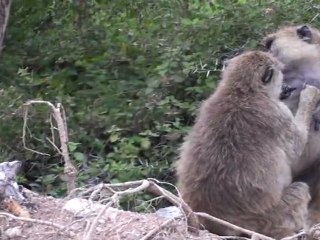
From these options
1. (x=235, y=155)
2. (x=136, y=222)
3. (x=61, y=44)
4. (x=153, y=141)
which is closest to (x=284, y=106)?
(x=235, y=155)

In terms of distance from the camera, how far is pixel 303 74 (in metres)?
6.60

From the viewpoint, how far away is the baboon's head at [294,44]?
6.71 meters

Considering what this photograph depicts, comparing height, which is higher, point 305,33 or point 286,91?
point 305,33

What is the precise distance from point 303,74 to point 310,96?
47 centimetres

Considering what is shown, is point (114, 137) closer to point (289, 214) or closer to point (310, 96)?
point (310, 96)

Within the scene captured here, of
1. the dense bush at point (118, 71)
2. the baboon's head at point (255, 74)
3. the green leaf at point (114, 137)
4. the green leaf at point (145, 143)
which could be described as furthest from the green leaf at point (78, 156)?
the baboon's head at point (255, 74)

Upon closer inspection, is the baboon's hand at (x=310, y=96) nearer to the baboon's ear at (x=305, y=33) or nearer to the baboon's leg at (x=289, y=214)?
the baboon's leg at (x=289, y=214)

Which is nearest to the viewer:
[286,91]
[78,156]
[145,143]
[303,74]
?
[286,91]

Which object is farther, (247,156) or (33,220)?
(247,156)

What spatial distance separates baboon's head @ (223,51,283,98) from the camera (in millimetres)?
5844

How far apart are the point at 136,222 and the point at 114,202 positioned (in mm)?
304

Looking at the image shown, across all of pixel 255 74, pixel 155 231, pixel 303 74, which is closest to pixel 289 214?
pixel 255 74

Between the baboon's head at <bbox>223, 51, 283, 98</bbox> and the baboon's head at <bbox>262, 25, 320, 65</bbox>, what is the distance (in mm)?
709

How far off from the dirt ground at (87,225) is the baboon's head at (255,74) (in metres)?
0.92
